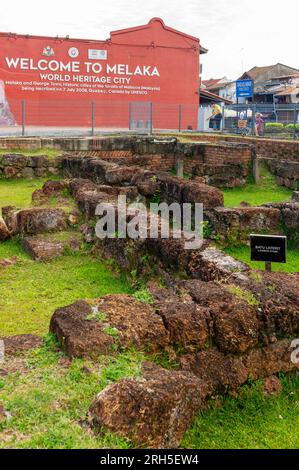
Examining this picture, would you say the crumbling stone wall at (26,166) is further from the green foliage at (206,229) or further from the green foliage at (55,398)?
the green foliage at (55,398)

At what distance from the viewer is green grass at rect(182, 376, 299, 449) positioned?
342cm

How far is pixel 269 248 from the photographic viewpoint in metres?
4.89

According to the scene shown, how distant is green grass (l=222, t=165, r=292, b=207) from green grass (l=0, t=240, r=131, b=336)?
4.66m

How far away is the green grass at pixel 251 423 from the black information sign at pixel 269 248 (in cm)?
121

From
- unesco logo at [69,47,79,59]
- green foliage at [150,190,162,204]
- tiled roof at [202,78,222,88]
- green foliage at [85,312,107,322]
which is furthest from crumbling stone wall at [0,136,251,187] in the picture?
tiled roof at [202,78,222,88]

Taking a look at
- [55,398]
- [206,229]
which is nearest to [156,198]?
[206,229]

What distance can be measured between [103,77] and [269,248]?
20120 mm

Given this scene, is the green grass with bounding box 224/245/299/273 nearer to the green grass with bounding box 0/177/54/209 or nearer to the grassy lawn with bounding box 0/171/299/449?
the grassy lawn with bounding box 0/171/299/449

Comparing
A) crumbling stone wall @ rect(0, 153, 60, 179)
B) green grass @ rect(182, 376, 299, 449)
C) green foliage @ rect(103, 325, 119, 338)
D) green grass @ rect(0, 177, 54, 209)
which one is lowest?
green grass @ rect(182, 376, 299, 449)

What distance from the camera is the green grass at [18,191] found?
1051cm

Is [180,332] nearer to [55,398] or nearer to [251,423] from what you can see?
[251,423]

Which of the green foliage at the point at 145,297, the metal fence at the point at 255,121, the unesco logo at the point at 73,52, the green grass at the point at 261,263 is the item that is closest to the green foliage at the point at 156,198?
the green grass at the point at 261,263

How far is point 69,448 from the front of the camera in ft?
8.53

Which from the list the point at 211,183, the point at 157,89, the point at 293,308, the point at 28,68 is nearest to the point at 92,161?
the point at 211,183
